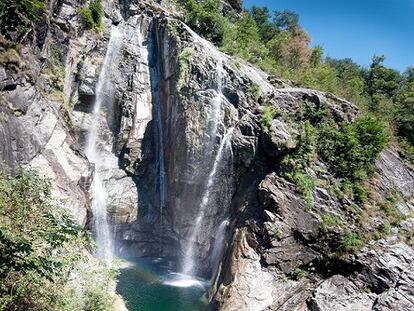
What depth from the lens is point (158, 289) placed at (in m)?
18.1

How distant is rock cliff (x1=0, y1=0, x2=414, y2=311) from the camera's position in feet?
48.9

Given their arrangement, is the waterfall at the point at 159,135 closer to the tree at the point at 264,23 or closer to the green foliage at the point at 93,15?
the green foliage at the point at 93,15

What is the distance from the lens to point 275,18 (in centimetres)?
4356

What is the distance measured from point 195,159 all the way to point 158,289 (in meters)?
7.67

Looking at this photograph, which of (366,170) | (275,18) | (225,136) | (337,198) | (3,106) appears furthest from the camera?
(275,18)

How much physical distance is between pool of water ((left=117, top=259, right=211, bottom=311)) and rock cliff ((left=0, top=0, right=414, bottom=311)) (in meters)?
1.16

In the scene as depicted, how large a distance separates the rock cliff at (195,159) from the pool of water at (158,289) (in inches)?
45.7

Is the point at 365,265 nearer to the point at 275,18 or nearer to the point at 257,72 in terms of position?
the point at 257,72

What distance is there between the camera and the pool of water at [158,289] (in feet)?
54.3

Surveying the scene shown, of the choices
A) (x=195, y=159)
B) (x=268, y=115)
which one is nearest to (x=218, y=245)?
(x=195, y=159)

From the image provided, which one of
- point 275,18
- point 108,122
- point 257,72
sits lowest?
point 108,122

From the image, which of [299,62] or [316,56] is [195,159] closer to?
[299,62]

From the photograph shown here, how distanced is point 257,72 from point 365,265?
48.0 feet

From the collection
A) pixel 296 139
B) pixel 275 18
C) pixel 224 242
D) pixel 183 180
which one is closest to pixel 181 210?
pixel 183 180
